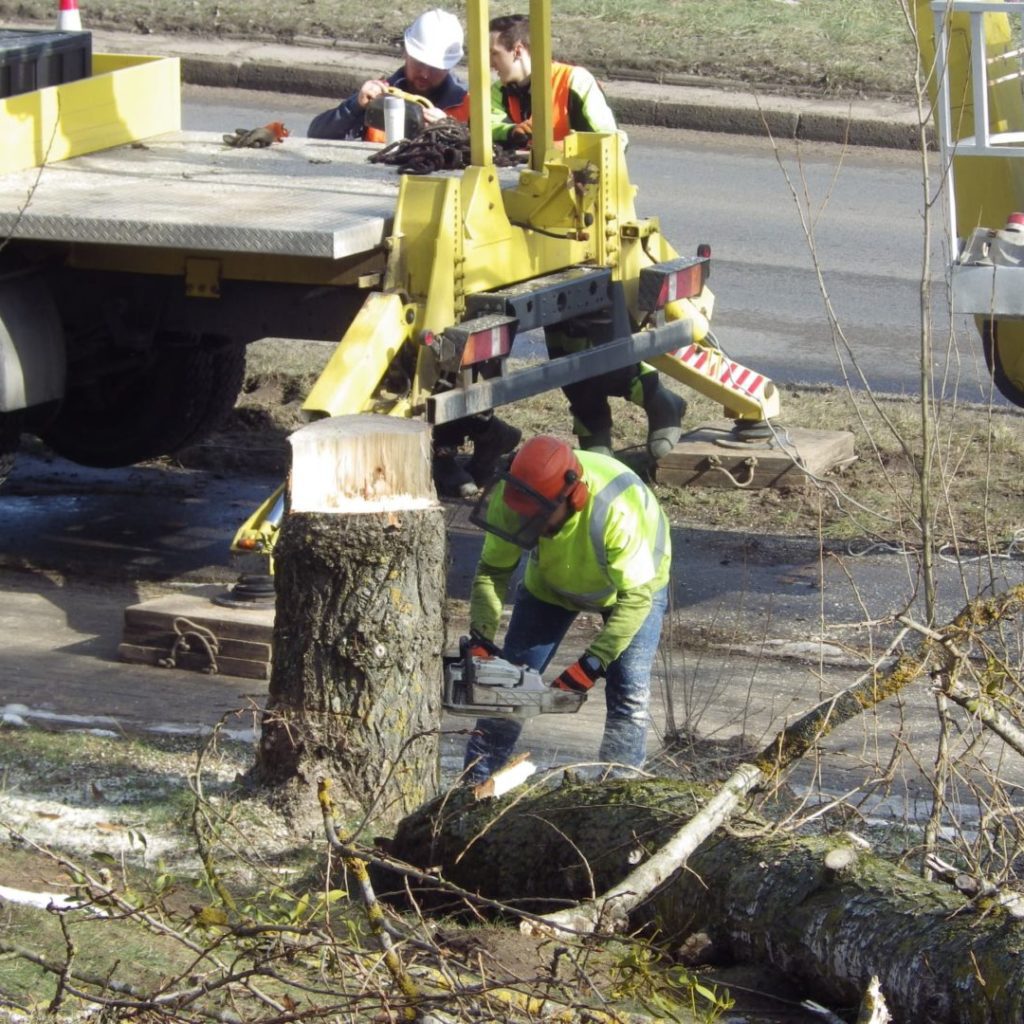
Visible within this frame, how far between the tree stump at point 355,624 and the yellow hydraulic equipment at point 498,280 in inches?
50.2

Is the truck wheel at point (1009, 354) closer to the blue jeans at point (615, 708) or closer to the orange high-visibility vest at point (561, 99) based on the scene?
the orange high-visibility vest at point (561, 99)

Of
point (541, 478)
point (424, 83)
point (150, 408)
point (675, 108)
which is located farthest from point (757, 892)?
point (675, 108)

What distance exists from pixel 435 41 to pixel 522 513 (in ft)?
12.5

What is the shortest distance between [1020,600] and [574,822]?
46.3 inches

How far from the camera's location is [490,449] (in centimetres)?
856

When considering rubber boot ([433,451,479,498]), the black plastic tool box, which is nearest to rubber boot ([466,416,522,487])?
rubber boot ([433,451,479,498])

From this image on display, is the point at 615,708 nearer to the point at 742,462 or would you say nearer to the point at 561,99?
the point at 742,462

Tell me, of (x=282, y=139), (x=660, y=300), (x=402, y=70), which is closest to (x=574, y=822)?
(x=660, y=300)

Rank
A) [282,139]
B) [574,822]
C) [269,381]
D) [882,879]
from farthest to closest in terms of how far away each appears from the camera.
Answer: [269,381] → [282,139] → [574,822] → [882,879]

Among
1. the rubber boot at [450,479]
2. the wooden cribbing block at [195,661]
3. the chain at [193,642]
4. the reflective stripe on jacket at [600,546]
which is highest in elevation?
the reflective stripe on jacket at [600,546]

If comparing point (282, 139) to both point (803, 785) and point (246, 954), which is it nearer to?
point (803, 785)

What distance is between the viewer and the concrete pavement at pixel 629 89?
14836mm

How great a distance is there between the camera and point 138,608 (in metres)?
6.66

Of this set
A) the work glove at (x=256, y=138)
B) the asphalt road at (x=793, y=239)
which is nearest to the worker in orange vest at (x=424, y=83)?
the work glove at (x=256, y=138)
